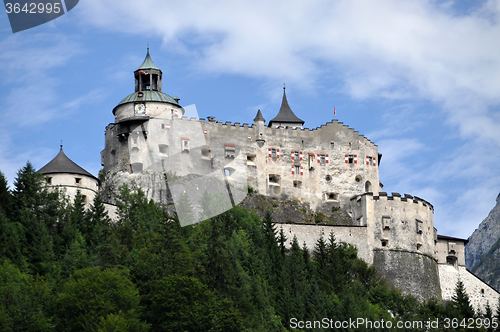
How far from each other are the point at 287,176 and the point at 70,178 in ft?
65.6

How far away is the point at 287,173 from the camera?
232ft

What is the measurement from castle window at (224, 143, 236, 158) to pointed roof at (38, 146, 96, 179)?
43.6ft

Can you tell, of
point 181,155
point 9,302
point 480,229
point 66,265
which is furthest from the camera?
point 480,229

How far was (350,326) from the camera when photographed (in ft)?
165

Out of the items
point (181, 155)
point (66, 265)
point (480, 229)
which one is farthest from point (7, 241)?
point (480, 229)

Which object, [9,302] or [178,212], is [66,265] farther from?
[178,212]

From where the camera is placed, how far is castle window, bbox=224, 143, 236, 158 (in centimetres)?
6944

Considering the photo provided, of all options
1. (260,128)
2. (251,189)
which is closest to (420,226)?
(251,189)

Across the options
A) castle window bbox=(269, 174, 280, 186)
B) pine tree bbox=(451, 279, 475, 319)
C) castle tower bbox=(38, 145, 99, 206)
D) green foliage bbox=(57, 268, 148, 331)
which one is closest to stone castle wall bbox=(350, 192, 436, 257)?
pine tree bbox=(451, 279, 475, 319)

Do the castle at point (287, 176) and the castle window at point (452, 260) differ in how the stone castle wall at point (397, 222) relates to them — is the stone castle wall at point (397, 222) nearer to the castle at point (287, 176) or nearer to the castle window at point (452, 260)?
the castle at point (287, 176)

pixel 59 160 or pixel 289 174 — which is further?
pixel 289 174

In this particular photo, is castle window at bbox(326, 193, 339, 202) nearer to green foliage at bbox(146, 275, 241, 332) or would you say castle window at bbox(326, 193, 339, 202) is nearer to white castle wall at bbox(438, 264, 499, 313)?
white castle wall at bbox(438, 264, 499, 313)

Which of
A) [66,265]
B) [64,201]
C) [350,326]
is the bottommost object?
[350,326]

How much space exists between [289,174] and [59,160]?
20466 mm
